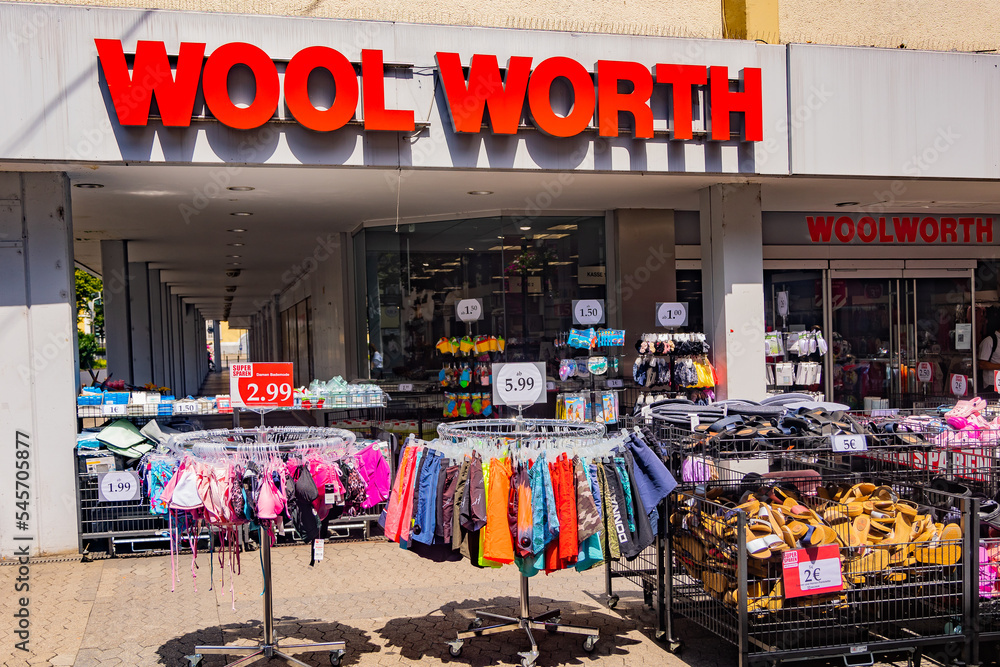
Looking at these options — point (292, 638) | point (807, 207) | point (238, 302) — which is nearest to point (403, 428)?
point (292, 638)

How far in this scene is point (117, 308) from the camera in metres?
13.9

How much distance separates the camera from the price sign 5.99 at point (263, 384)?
6070 mm

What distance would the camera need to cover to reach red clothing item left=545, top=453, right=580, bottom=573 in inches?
187

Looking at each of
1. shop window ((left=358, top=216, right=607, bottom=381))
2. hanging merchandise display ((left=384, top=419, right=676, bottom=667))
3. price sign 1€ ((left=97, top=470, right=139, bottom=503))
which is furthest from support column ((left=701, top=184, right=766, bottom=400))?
price sign 1€ ((left=97, top=470, right=139, bottom=503))

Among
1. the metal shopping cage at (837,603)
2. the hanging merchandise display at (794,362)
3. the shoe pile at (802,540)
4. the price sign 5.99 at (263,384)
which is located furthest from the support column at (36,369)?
the hanging merchandise display at (794,362)

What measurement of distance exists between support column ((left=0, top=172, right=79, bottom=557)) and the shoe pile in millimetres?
5597

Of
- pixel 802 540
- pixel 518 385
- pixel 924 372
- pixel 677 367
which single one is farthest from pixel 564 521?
pixel 924 372

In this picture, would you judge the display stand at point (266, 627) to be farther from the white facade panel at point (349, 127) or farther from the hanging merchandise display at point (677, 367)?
the hanging merchandise display at point (677, 367)

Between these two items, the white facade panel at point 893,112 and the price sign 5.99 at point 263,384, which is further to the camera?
the white facade panel at point 893,112

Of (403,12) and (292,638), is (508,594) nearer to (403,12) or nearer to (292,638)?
(292,638)

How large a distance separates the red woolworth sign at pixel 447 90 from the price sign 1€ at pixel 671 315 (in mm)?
2180

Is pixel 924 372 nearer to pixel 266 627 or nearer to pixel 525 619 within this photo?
pixel 525 619

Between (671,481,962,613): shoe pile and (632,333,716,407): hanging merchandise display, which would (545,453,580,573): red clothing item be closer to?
(671,481,962,613): shoe pile

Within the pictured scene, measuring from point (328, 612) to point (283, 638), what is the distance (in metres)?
0.67
